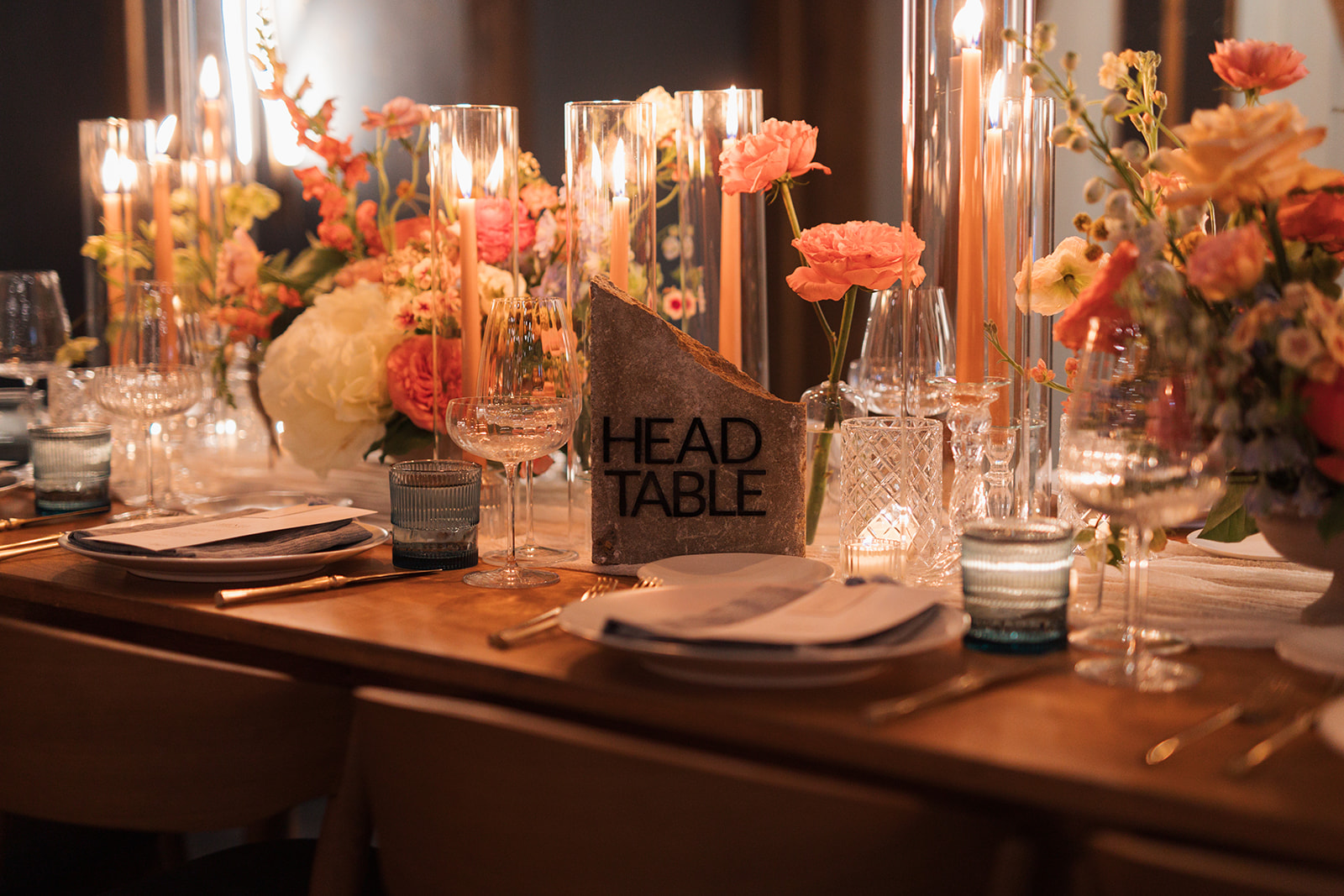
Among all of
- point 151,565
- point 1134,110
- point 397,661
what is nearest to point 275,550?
point 151,565

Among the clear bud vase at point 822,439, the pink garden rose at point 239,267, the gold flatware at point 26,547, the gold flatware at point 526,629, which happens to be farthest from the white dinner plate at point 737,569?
the pink garden rose at point 239,267

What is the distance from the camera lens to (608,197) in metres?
1.31

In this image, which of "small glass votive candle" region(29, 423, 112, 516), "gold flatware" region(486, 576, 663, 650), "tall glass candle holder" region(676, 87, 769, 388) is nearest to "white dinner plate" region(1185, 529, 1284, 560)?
"tall glass candle holder" region(676, 87, 769, 388)

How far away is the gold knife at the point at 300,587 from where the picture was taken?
1006 millimetres

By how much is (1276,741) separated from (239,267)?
1.42 meters

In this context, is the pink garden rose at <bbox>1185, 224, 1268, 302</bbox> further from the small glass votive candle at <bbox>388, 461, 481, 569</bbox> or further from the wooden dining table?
the small glass votive candle at <bbox>388, 461, 481, 569</bbox>

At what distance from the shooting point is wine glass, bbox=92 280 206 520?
4.51ft

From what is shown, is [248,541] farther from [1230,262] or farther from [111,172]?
[111,172]

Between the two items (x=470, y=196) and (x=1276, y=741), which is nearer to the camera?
(x=1276, y=741)

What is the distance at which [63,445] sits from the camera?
141 cm

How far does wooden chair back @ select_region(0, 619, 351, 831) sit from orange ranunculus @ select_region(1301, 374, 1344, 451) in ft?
2.45

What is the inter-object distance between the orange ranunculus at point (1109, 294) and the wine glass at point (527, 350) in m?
0.46

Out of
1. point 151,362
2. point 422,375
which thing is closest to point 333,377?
point 422,375

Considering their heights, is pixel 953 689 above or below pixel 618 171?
below
